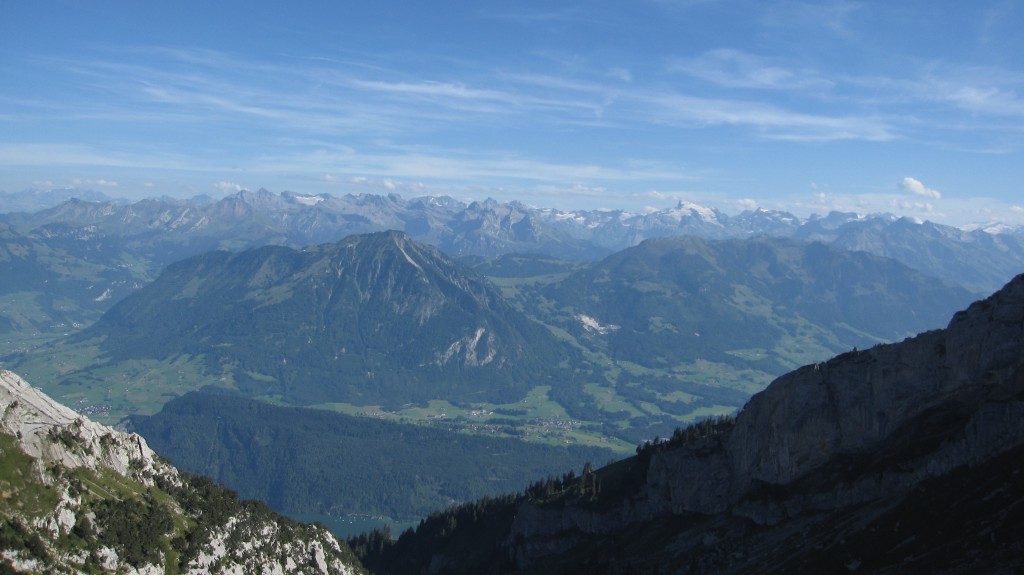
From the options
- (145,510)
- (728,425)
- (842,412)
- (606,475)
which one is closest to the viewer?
(145,510)

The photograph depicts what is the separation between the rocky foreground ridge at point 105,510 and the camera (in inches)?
3364

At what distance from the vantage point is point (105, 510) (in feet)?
306

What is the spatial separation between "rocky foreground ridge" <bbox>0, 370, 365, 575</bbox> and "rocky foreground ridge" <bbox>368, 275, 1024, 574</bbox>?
5346 centimetres

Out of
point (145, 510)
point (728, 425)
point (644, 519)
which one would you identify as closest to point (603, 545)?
point (644, 519)

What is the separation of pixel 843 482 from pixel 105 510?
92973mm

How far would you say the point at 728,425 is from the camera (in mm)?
142750

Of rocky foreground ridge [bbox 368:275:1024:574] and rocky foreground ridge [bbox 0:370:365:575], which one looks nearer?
rocky foreground ridge [bbox 368:275:1024:574]

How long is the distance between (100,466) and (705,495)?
89.4 metres

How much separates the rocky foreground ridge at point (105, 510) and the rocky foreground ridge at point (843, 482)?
53.5 m

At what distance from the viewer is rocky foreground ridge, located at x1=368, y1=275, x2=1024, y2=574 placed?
75.2 meters

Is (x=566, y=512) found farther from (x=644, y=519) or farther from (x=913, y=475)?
(x=913, y=475)

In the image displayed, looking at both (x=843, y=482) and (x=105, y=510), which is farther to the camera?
(x=843, y=482)

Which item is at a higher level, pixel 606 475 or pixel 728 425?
pixel 728 425

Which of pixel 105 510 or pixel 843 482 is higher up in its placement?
pixel 843 482
